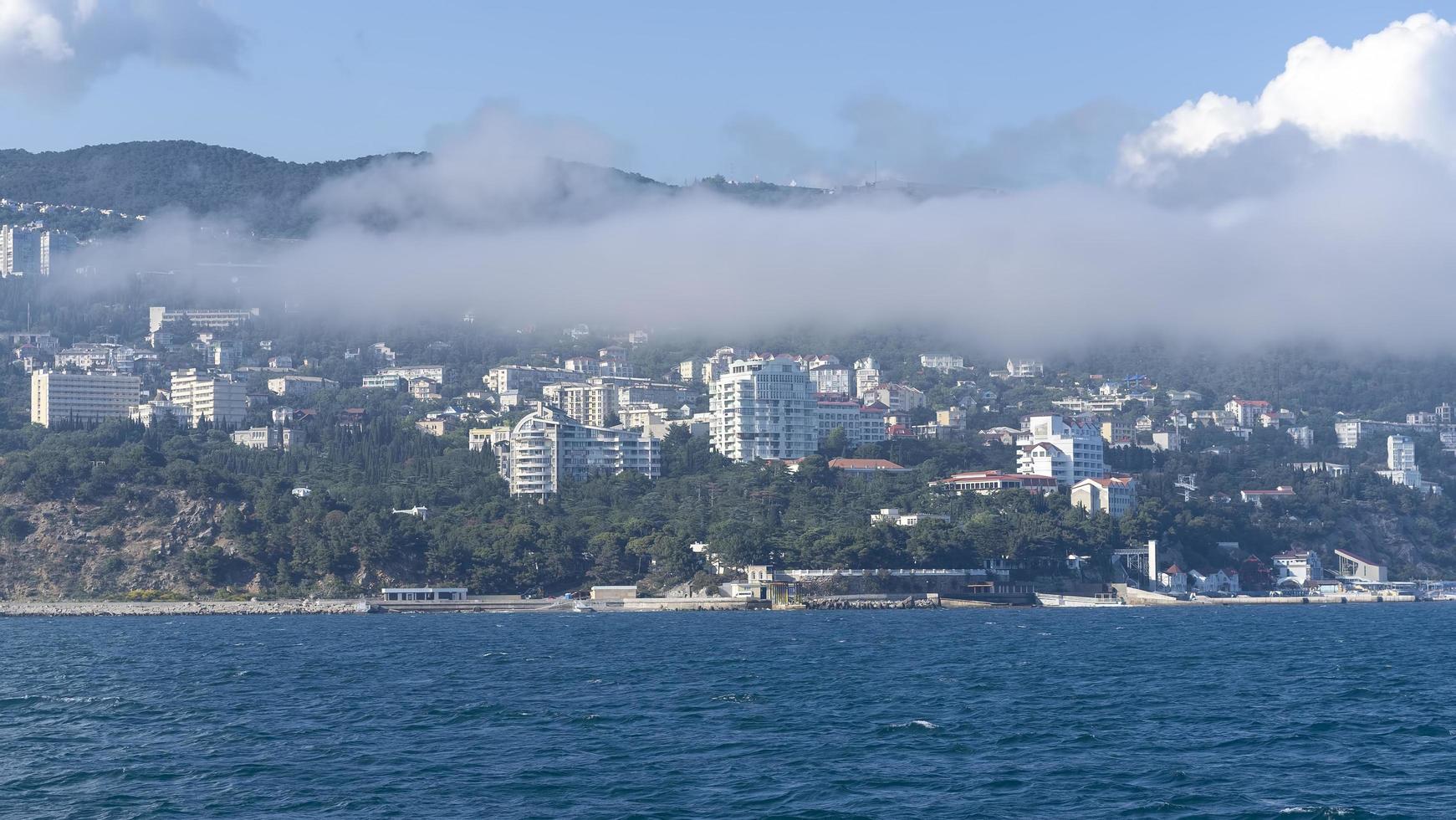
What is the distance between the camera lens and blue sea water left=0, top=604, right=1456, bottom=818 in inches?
1673

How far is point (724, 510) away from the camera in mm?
164500

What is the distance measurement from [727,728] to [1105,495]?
12414cm

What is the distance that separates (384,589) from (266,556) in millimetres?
10835

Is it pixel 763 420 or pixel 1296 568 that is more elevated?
pixel 763 420

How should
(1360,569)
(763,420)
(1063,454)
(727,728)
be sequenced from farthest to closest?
(763,420) < (1063,454) < (1360,569) < (727,728)

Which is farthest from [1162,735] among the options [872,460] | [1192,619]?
[872,460]

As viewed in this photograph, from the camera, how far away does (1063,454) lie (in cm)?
19100

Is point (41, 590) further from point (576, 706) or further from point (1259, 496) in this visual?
point (1259, 496)

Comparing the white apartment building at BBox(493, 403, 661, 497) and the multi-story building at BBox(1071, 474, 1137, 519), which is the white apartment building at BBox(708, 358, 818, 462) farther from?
the multi-story building at BBox(1071, 474, 1137, 519)

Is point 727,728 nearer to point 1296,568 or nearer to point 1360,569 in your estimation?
point 1296,568

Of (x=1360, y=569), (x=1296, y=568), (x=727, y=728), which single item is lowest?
(x=727, y=728)

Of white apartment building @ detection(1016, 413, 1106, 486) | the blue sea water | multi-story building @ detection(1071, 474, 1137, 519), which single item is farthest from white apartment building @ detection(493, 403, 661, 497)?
the blue sea water

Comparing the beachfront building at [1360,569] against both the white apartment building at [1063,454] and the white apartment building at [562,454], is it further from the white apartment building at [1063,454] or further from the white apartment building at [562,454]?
the white apartment building at [562,454]

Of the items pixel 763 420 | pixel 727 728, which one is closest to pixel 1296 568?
pixel 763 420
